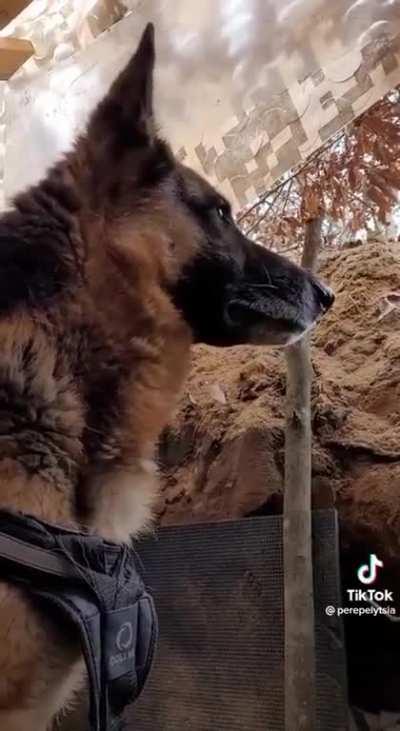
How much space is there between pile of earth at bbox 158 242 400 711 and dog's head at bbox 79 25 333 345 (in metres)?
0.37

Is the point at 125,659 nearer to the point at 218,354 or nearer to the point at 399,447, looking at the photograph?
the point at 399,447

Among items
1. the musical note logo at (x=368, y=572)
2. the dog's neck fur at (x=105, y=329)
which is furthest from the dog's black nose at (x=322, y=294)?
the musical note logo at (x=368, y=572)

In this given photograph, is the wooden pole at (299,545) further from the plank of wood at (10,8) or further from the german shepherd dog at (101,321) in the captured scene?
the plank of wood at (10,8)

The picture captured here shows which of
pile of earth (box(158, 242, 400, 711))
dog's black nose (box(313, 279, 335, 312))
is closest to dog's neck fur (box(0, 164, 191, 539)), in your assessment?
dog's black nose (box(313, 279, 335, 312))

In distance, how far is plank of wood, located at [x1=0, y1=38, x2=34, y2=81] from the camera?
5.19 feet

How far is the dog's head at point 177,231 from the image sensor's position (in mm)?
951

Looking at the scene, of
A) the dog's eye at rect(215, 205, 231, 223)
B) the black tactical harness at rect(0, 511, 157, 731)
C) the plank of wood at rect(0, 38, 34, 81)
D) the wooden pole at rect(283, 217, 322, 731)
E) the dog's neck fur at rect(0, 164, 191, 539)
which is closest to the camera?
the black tactical harness at rect(0, 511, 157, 731)

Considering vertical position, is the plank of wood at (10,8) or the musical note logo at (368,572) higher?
the plank of wood at (10,8)

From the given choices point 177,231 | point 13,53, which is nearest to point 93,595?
point 177,231

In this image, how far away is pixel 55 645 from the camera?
76 cm

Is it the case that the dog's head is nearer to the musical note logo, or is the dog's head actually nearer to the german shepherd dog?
the german shepherd dog

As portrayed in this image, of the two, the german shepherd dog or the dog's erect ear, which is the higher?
the dog's erect ear

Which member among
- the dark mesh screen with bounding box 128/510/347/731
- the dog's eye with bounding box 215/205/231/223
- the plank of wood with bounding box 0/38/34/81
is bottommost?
the dark mesh screen with bounding box 128/510/347/731

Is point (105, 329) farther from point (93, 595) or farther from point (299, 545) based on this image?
point (299, 545)
